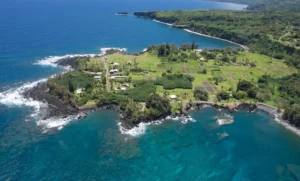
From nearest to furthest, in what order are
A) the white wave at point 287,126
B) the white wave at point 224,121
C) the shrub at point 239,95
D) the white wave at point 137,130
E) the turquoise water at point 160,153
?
the turquoise water at point 160,153 → the white wave at point 137,130 → the white wave at point 287,126 → the white wave at point 224,121 → the shrub at point 239,95

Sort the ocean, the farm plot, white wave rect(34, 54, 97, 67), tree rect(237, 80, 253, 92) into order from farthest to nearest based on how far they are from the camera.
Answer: white wave rect(34, 54, 97, 67) < the farm plot < tree rect(237, 80, 253, 92) < the ocean

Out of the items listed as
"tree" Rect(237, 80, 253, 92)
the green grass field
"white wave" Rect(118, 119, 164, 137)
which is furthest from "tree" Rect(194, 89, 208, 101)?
"white wave" Rect(118, 119, 164, 137)

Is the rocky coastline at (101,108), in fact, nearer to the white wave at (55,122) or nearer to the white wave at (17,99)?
the white wave at (55,122)

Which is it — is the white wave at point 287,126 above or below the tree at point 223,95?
below

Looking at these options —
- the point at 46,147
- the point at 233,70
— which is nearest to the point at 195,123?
the point at 46,147

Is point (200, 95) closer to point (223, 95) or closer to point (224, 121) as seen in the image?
point (223, 95)

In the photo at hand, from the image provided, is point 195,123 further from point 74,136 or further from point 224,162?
point 74,136

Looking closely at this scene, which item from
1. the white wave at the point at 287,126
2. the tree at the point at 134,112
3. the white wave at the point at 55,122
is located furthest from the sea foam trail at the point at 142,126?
the white wave at the point at 287,126

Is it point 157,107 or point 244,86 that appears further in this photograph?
point 244,86

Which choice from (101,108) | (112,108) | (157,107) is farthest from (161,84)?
(101,108)

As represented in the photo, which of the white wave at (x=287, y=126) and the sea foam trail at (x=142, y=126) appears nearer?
the sea foam trail at (x=142, y=126)

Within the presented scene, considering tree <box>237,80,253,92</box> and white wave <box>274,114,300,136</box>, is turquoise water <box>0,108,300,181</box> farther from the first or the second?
tree <box>237,80,253,92</box>
